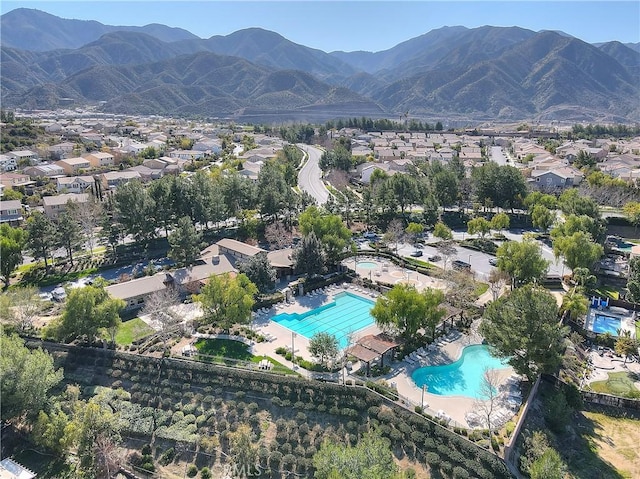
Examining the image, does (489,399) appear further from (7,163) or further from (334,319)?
(7,163)

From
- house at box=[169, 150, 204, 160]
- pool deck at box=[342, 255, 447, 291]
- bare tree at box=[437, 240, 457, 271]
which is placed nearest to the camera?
pool deck at box=[342, 255, 447, 291]

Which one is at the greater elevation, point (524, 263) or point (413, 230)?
point (524, 263)

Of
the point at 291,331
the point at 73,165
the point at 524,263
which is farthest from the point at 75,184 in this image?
the point at 524,263

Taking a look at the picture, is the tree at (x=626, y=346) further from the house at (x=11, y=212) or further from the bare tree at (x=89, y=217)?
the house at (x=11, y=212)

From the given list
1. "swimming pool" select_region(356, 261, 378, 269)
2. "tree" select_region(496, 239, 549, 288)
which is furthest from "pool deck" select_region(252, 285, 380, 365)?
"tree" select_region(496, 239, 549, 288)

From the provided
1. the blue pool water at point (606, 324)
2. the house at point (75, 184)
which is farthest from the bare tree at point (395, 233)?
the house at point (75, 184)

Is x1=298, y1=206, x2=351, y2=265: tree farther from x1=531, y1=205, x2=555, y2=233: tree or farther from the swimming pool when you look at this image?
x1=531, y1=205, x2=555, y2=233: tree
